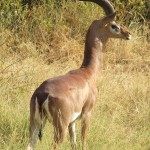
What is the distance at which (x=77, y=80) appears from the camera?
5500 mm

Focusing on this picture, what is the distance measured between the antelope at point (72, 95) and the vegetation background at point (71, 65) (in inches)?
9.2

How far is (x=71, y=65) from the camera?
8.33 m

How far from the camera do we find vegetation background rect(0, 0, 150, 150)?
5.73 meters

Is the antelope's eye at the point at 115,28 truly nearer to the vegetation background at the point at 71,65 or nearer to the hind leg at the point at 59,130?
the vegetation background at the point at 71,65

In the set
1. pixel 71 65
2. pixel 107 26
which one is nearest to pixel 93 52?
pixel 107 26

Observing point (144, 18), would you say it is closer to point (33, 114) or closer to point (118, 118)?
point (118, 118)

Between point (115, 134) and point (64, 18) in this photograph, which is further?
point (64, 18)

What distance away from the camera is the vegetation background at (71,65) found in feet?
18.8

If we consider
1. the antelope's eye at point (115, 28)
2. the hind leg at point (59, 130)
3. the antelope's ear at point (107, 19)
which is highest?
the antelope's ear at point (107, 19)

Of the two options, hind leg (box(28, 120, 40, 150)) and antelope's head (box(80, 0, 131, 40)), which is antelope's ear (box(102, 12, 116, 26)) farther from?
hind leg (box(28, 120, 40, 150))

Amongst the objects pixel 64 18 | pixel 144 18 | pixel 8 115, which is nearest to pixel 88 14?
pixel 64 18

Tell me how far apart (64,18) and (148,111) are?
11.3 ft

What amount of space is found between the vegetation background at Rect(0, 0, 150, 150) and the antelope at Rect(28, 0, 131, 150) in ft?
0.77

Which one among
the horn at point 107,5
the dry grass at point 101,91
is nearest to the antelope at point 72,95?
the horn at point 107,5
